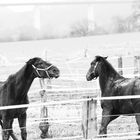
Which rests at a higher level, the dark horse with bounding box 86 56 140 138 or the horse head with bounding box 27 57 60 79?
the horse head with bounding box 27 57 60 79

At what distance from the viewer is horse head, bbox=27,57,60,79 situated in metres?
7.70

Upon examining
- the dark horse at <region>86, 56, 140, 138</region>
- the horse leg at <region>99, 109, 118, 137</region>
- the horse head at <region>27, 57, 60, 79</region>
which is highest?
the horse head at <region>27, 57, 60, 79</region>

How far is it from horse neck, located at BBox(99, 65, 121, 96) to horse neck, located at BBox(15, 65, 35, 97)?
1.50m

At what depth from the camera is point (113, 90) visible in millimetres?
8156

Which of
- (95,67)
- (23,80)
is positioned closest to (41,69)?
(23,80)

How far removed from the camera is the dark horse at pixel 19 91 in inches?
294

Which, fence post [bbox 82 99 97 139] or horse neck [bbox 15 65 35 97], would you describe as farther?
horse neck [bbox 15 65 35 97]

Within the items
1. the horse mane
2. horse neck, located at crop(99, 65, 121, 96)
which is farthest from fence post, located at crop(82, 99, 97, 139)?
the horse mane

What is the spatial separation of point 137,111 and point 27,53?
57.4 ft

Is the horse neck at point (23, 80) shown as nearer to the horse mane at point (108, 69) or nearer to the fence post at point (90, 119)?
the horse mane at point (108, 69)

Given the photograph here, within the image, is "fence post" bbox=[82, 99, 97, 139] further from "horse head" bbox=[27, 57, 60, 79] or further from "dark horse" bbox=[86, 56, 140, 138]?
"horse head" bbox=[27, 57, 60, 79]

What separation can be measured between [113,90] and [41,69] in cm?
140

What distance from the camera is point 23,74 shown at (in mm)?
7617

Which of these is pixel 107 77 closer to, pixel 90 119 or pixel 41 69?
pixel 41 69
